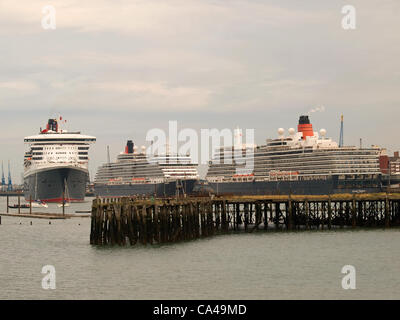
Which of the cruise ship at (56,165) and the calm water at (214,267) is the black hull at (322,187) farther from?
the calm water at (214,267)

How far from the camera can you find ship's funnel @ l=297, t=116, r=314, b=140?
161500 mm

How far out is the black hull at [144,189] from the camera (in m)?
159

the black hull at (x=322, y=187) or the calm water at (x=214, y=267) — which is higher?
the black hull at (x=322, y=187)

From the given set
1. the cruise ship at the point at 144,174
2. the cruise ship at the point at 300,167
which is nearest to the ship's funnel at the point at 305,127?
the cruise ship at the point at 300,167

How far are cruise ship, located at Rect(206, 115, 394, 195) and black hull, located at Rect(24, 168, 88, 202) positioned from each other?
92.2 ft

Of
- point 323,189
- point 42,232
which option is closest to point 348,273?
point 42,232

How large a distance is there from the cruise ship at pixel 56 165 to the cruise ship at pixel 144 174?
15302mm

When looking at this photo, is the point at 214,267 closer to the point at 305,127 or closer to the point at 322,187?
the point at 322,187

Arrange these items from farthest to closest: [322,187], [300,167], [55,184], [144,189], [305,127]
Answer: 1. [144,189]
2. [305,127]
3. [300,167]
4. [55,184]
5. [322,187]

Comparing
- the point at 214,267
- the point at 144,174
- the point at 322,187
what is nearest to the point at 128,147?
the point at 144,174

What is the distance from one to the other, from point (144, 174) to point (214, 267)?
13610 centimetres

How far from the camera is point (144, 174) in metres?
178

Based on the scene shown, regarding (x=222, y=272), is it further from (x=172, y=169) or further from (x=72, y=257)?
(x=172, y=169)

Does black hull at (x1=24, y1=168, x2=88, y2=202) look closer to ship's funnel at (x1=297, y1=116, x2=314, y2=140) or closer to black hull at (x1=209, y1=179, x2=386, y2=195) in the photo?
black hull at (x1=209, y1=179, x2=386, y2=195)
